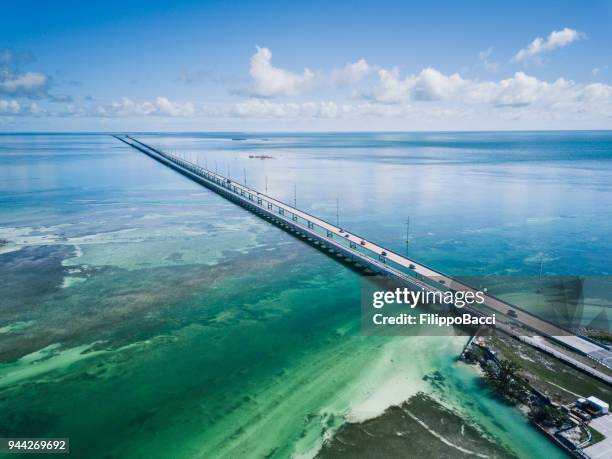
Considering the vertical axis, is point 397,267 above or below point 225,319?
above

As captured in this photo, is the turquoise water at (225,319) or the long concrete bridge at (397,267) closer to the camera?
the turquoise water at (225,319)

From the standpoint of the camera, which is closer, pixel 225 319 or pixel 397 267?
pixel 225 319

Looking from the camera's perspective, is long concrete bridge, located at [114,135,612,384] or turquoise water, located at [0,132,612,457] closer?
turquoise water, located at [0,132,612,457]

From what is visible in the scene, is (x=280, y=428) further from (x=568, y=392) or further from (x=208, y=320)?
(x=568, y=392)
